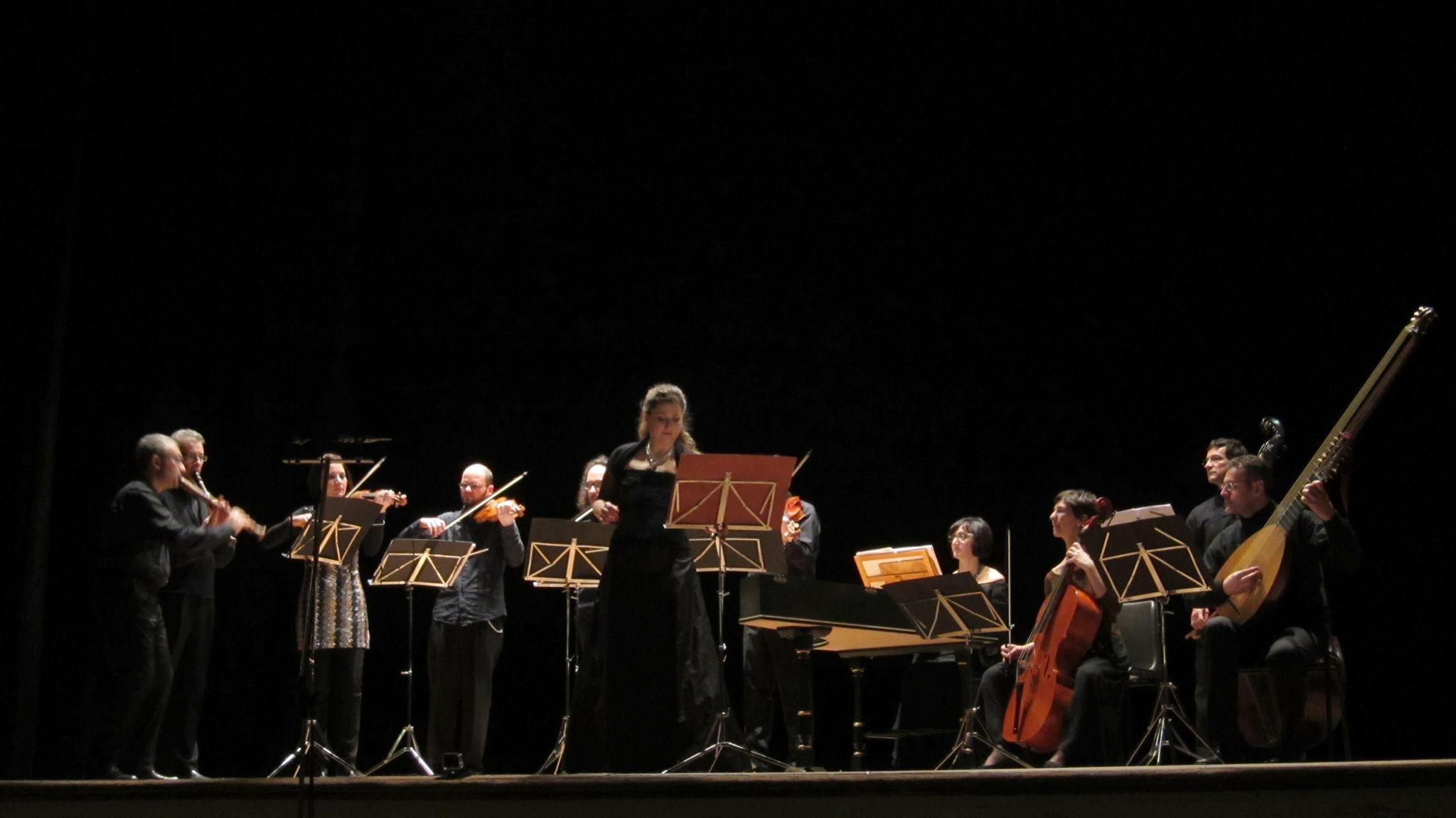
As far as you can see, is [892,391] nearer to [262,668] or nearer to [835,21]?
[835,21]

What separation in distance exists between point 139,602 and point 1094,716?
3.37 metres

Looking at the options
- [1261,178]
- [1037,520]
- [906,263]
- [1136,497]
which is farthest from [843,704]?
[1261,178]

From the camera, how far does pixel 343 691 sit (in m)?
5.46

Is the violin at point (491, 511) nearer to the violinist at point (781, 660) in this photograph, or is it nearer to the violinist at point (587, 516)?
the violinist at point (587, 516)

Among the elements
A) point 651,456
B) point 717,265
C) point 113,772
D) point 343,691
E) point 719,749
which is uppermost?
point 717,265

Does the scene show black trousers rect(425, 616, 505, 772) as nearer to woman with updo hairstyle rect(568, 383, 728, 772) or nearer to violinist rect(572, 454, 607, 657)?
violinist rect(572, 454, 607, 657)

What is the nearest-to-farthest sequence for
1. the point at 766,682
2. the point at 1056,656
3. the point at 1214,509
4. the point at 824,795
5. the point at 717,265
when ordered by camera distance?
1. the point at 824,795
2. the point at 1056,656
3. the point at 1214,509
4. the point at 766,682
5. the point at 717,265

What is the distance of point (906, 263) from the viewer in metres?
6.83

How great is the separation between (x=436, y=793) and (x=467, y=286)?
13.1 ft

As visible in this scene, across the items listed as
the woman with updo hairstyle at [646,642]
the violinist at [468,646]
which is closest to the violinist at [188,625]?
the violinist at [468,646]

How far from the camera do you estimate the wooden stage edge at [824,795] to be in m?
3.23

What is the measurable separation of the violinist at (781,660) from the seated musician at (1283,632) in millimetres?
1520

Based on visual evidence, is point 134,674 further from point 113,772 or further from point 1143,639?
point 1143,639

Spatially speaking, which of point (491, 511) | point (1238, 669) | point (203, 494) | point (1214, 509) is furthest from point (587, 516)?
point (1238, 669)
